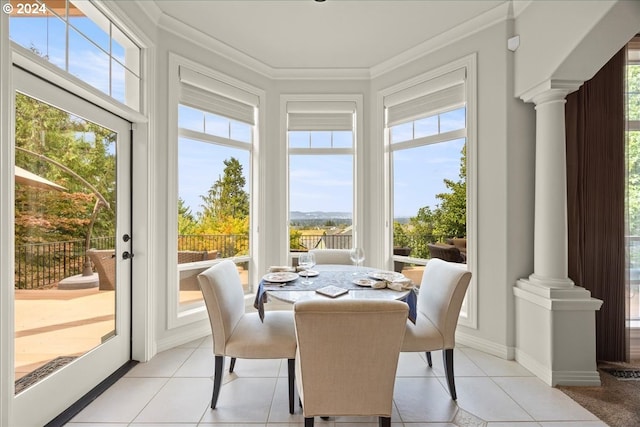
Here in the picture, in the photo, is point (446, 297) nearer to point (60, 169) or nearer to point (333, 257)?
point (333, 257)

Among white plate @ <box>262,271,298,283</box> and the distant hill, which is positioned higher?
the distant hill

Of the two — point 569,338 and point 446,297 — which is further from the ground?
point 446,297

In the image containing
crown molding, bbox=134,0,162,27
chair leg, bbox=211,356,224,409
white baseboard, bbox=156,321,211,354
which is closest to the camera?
chair leg, bbox=211,356,224,409

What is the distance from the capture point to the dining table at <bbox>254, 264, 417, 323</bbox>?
2088mm

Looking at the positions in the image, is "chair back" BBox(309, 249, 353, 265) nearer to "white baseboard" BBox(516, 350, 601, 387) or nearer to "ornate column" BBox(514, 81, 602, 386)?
"ornate column" BBox(514, 81, 602, 386)

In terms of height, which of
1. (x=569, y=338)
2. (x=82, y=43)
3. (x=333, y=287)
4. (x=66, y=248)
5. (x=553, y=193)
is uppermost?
(x=82, y=43)

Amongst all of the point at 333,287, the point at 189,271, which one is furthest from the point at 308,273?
the point at 189,271

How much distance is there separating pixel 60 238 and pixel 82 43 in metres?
1.29

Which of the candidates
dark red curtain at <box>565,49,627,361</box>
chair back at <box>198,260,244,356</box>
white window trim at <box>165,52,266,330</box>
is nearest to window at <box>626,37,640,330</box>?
dark red curtain at <box>565,49,627,361</box>

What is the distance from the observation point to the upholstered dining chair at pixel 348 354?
1507mm

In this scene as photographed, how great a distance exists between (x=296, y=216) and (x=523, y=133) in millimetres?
2548

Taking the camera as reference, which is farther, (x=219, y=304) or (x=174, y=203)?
(x=174, y=203)

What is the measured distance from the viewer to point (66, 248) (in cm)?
216

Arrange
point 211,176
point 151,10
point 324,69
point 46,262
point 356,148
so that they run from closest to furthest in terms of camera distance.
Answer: point 46,262, point 151,10, point 211,176, point 324,69, point 356,148
